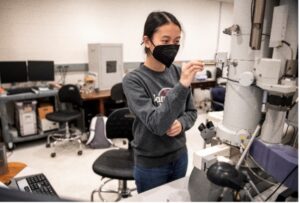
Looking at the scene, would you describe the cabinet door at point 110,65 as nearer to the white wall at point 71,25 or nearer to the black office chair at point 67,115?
the white wall at point 71,25

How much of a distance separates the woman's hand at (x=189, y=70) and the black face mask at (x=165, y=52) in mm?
190

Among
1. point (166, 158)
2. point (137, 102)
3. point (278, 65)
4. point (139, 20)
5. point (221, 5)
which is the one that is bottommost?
point (166, 158)

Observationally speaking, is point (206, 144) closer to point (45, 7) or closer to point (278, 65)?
point (278, 65)

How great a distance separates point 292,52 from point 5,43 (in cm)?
379

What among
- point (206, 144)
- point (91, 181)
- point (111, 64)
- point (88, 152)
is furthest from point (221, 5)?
point (206, 144)

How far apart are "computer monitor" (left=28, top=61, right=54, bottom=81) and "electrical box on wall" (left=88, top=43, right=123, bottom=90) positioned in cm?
67

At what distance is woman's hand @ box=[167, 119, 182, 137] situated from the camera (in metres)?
1.07

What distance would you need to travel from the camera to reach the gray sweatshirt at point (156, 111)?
94 cm

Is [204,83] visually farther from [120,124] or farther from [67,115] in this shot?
[120,124]

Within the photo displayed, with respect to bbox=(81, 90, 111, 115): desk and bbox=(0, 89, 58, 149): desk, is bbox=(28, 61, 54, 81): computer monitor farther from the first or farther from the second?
bbox=(81, 90, 111, 115): desk

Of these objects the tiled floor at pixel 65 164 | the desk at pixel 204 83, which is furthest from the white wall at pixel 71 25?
the tiled floor at pixel 65 164

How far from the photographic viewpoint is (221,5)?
5.67 meters

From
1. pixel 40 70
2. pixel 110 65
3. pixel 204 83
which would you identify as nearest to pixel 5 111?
pixel 40 70

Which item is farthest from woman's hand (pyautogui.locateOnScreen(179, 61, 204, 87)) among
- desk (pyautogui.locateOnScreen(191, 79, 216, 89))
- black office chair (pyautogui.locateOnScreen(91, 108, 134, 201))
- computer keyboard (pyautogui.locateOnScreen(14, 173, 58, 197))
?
desk (pyautogui.locateOnScreen(191, 79, 216, 89))
